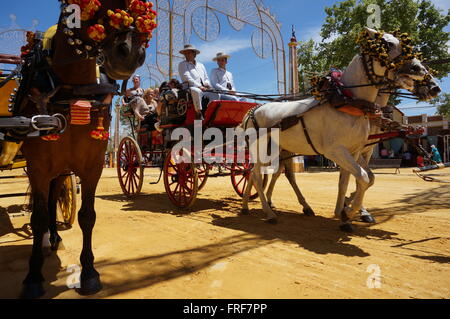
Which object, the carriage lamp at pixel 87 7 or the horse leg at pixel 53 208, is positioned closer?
the carriage lamp at pixel 87 7

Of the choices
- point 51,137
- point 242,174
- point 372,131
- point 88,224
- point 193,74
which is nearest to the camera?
point 51,137

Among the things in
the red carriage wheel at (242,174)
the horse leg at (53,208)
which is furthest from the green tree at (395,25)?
the horse leg at (53,208)

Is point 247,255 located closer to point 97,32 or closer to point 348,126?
point 348,126

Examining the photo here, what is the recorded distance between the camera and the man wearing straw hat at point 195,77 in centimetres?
586

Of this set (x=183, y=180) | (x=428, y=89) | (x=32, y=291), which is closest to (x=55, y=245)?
(x=32, y=291)

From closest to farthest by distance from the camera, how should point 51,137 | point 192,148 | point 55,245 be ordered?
1. point 51,137
2. point 55,245
3. point 192,148

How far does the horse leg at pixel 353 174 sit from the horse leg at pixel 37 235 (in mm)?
3352

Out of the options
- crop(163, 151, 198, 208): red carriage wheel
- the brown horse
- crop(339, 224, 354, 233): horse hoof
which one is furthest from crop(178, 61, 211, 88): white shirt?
crop(339, 224, 354, 233): horse hoof

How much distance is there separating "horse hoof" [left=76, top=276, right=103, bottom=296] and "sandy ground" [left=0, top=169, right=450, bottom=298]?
49mm

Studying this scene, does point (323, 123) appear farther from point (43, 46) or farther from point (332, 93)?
point (43, 46)

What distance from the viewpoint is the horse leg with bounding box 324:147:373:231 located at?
13.1 ft

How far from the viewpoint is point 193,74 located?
20.7 feet

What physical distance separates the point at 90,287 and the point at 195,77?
463 cm

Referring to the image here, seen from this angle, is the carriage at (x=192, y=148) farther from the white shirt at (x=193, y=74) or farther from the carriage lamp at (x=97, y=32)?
the carriage lamp at (x=97, y=32)
